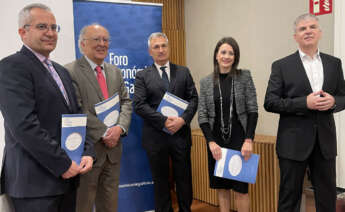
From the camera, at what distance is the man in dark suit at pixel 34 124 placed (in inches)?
61.3

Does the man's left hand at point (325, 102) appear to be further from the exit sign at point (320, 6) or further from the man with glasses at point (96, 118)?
the man with glasses at point (96, 118)

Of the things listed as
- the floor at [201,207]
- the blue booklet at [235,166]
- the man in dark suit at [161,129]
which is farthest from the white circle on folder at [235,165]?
the floor at [201,207]

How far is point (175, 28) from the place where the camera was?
4758mm

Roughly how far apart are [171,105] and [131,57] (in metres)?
0.77

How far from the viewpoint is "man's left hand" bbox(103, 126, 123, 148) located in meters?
2.41

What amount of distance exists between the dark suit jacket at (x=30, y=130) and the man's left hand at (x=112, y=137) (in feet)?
2.32

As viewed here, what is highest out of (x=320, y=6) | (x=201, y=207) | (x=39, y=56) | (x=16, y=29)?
(x=320, y=6)

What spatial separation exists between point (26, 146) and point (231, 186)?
1.73 m

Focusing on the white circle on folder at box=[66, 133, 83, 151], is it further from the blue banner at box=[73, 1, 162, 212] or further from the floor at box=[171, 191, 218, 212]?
the floor at box=[171, 191, 218, 212]

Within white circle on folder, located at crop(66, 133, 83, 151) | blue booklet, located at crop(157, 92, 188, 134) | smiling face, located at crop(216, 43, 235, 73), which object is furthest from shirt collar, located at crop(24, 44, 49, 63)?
smiling face, located at crop(216, 43, 235, 73)

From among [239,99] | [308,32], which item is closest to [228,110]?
[239,99]

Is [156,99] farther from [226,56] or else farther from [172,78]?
[226,56]

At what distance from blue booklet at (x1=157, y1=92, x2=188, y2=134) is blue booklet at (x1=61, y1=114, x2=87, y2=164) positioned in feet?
3.23

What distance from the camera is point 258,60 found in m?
3.80
